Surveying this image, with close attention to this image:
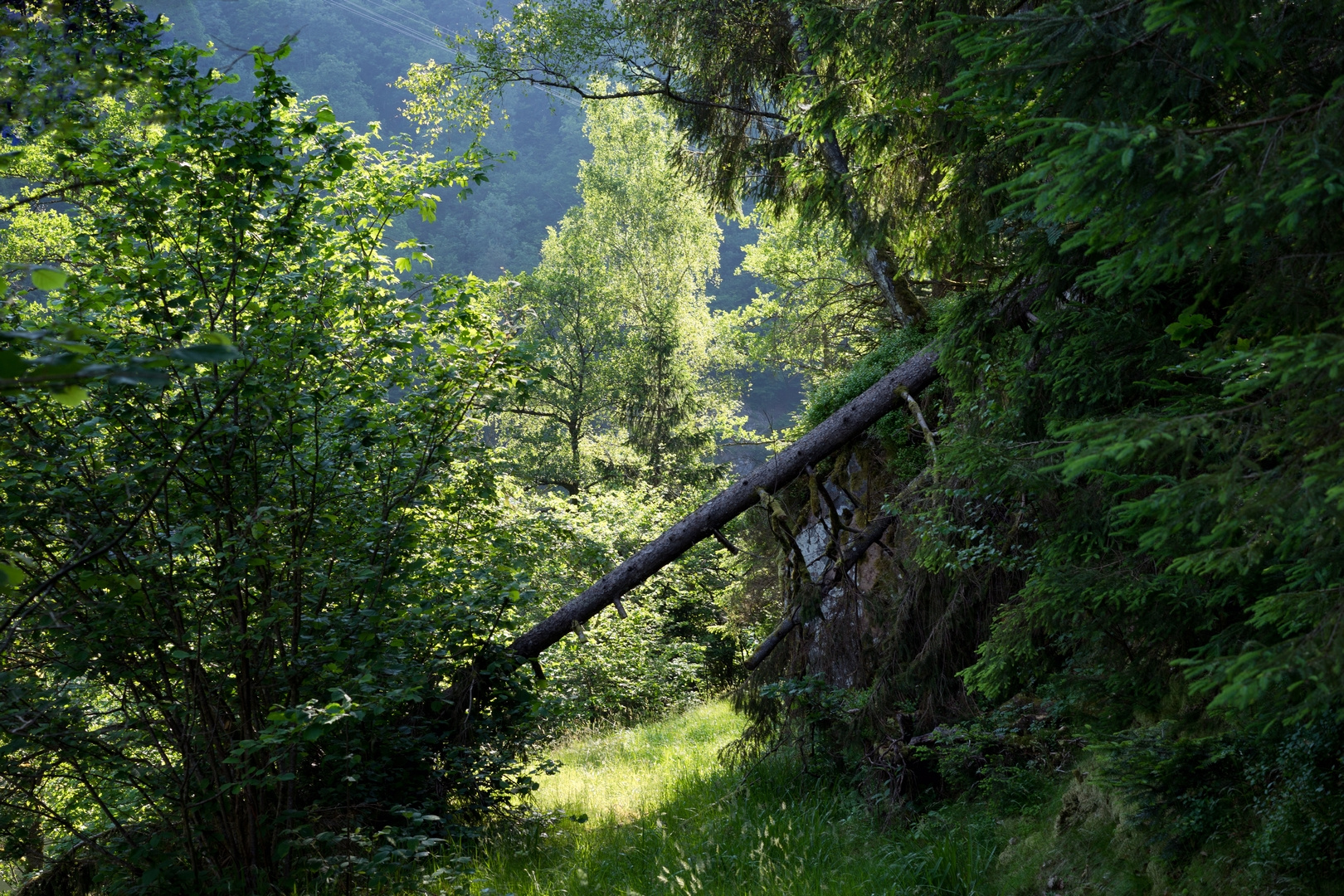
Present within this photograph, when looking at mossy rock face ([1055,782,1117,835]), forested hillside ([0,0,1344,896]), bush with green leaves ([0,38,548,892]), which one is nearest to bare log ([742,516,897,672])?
forested hillside ([0,0,1344,896])

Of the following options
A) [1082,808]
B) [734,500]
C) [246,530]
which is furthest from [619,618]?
[1082,808]

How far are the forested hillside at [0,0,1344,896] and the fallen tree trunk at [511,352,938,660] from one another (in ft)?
0.11

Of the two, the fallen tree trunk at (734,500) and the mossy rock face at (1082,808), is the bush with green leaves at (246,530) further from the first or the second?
the mossy rock face at (1082,808)

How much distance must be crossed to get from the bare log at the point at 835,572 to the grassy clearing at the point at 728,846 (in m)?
0.71

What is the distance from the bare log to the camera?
546 centimetres

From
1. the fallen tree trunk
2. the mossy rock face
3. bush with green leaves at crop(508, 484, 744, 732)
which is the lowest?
the mossy rock face

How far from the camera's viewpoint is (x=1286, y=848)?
241cm

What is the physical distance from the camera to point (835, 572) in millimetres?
5480

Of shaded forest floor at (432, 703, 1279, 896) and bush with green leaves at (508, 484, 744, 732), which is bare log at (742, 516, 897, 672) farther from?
shaded forest floor at (432, 703, 1279, 896)

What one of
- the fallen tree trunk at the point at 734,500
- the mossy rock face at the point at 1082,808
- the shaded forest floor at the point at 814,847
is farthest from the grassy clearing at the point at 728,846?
the fallen tree trunk at the point at 734,500

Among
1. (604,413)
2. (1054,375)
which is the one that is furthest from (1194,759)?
(604,413)

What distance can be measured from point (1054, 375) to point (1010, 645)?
102cm

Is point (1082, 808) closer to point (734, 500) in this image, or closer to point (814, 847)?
point (814, 847)

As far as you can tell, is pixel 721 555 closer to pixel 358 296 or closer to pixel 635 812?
pixel 635 812
